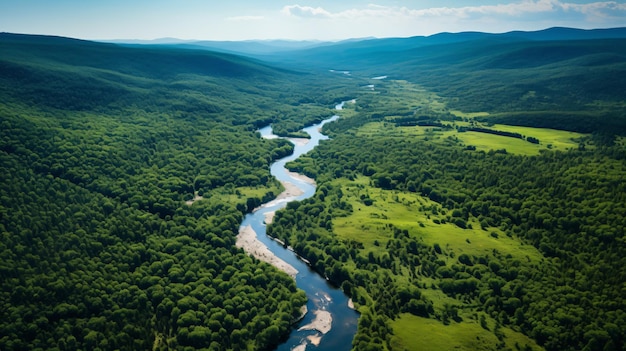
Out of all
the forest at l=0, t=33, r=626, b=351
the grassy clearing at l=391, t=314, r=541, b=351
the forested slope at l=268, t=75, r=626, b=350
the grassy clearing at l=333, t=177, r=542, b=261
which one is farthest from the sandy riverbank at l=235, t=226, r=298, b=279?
the grassy clearing at l=391, t=314, r=541, b=351

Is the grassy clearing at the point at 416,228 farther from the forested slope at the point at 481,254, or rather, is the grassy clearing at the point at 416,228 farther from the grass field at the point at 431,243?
the forested slope at the point at 481,254

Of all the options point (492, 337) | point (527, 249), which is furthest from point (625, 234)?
point (492, 337)

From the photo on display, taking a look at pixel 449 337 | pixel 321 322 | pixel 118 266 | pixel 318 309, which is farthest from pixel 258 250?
pixel 449 337

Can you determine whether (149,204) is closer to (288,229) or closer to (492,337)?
(288,229)

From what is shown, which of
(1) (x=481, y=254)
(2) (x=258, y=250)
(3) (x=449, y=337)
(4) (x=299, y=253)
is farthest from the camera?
(2) (x=258, y=250)

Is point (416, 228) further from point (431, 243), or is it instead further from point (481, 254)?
point (481, 254)

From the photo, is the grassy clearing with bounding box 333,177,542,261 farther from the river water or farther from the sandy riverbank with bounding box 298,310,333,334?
the sandy riverbank with bounding box 298,310,333,334

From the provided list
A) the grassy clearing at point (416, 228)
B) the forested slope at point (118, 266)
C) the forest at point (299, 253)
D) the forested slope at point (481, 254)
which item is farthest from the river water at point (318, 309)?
the grassy clearing at point (416, 228)

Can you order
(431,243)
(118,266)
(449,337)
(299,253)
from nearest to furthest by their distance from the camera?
1. (449,337)
2. (118,266)
3. (299,253)
4. (431,243)
